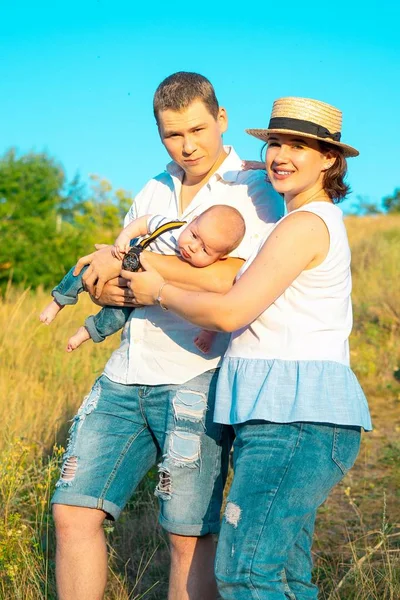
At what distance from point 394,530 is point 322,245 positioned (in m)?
2.34

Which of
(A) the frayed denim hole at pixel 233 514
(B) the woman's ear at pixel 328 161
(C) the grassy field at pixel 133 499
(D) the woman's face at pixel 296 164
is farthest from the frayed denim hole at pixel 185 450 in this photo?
(B) the woman's ear at pixel 328 161

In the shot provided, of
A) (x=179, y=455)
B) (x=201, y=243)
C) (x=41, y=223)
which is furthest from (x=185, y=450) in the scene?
(x=41, y=223)

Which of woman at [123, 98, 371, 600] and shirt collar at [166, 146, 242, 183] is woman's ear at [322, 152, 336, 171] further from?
shirt collar at [166, 146, 242, 183]

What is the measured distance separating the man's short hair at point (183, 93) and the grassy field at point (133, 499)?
175 centimetres

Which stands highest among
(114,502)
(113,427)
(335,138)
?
(335,138)

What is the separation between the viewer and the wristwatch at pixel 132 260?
10.2 ft

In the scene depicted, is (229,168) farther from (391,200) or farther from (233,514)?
(391,200)

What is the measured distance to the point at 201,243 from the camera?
2.98 m

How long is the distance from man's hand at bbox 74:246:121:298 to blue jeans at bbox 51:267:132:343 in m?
0.11

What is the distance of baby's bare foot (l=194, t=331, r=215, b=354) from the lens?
9.93 ft

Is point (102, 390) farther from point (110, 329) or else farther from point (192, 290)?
point (192, 290)

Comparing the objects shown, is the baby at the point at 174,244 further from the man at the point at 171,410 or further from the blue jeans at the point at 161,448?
the blue jeans at the point at 161,448

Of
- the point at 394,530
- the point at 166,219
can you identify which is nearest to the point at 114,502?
the point at 166,219

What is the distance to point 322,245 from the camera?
103 inches
